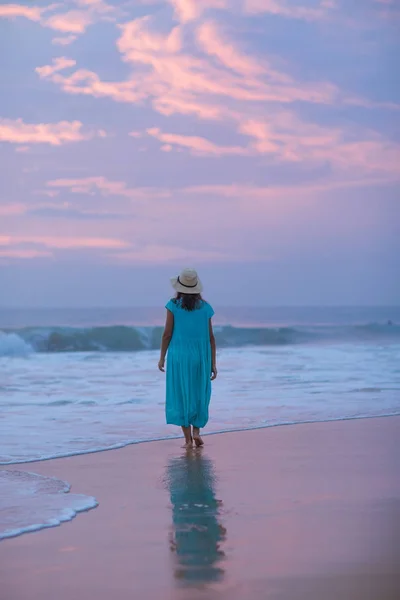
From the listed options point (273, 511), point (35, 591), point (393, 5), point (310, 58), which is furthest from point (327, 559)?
point (310, 58)

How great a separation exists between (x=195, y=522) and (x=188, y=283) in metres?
2.80

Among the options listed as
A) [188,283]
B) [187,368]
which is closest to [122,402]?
[187,368]

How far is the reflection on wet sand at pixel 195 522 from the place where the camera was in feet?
11.8

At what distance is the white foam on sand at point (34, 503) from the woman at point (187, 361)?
59.9 inches

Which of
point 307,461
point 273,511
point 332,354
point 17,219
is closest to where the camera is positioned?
point 273,511

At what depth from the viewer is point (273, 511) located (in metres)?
4.61

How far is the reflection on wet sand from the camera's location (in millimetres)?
3584

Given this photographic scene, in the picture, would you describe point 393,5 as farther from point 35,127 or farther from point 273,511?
point 273,511

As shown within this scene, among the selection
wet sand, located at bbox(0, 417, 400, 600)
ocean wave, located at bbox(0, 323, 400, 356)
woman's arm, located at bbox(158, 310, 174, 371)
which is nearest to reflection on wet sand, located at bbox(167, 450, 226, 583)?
wet sand, located at bbox(0, 417, 400, 600)

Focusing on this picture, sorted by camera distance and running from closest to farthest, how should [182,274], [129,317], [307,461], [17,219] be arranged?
1. [307,461]
2. [182,274]
3. [17,219]
4. [129,317]

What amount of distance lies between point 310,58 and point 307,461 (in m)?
15.2

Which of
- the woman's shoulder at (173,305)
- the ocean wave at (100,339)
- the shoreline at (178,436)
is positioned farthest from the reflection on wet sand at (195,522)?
the ocean wave at (100,339)

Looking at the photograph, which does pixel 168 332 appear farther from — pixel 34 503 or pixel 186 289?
pixel 34 503

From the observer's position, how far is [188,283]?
6.89 m
